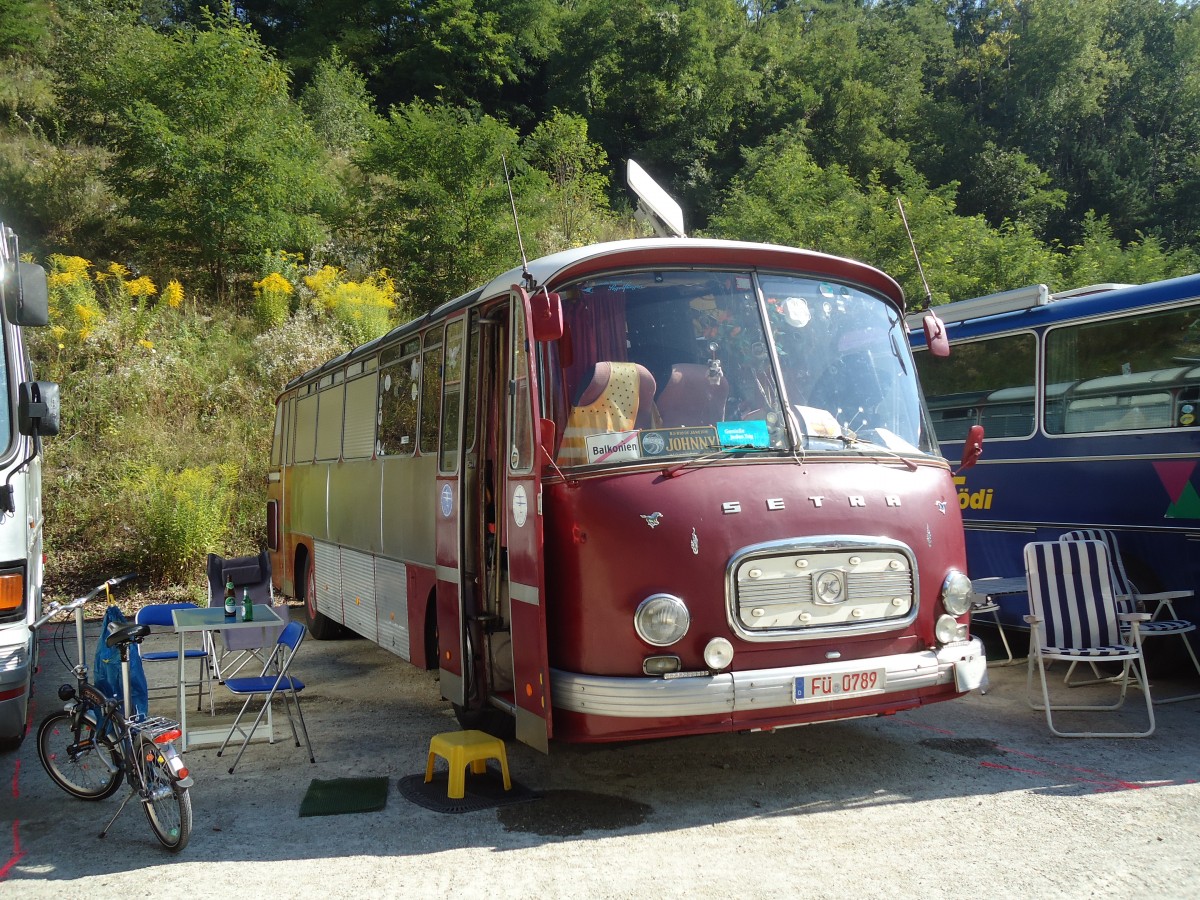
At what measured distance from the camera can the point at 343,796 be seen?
5941 millimetres

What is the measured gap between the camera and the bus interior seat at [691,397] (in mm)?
5562

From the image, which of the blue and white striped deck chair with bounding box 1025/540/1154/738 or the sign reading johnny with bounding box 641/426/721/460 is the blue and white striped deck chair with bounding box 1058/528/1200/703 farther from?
the sign reading johnny with bounding box 641/426/721/460

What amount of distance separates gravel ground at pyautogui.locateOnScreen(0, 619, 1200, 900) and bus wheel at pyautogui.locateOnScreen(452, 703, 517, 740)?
21 cm

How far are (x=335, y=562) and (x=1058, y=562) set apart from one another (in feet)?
20.8

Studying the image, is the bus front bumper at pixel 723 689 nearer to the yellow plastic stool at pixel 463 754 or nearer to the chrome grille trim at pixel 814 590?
the chrome grille trim at pixel 814 590

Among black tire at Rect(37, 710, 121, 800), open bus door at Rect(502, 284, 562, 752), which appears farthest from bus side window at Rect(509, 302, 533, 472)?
black tire at Rect(37, 710, 121, 800)

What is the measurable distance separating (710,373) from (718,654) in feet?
4.98

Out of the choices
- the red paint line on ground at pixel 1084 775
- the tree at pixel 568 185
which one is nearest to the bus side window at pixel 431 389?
the red paint line on ground at pixel 1084 775

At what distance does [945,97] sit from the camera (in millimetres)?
45938

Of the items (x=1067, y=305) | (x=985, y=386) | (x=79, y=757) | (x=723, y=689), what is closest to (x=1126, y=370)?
(x=1067, y=305)

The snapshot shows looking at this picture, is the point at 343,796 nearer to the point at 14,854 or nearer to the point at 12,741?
the point at 14,854

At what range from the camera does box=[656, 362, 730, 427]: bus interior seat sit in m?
5.56

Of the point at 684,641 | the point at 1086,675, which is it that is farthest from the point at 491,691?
the point at 1086,675

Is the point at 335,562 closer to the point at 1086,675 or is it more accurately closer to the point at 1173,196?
the point at 1086,675
